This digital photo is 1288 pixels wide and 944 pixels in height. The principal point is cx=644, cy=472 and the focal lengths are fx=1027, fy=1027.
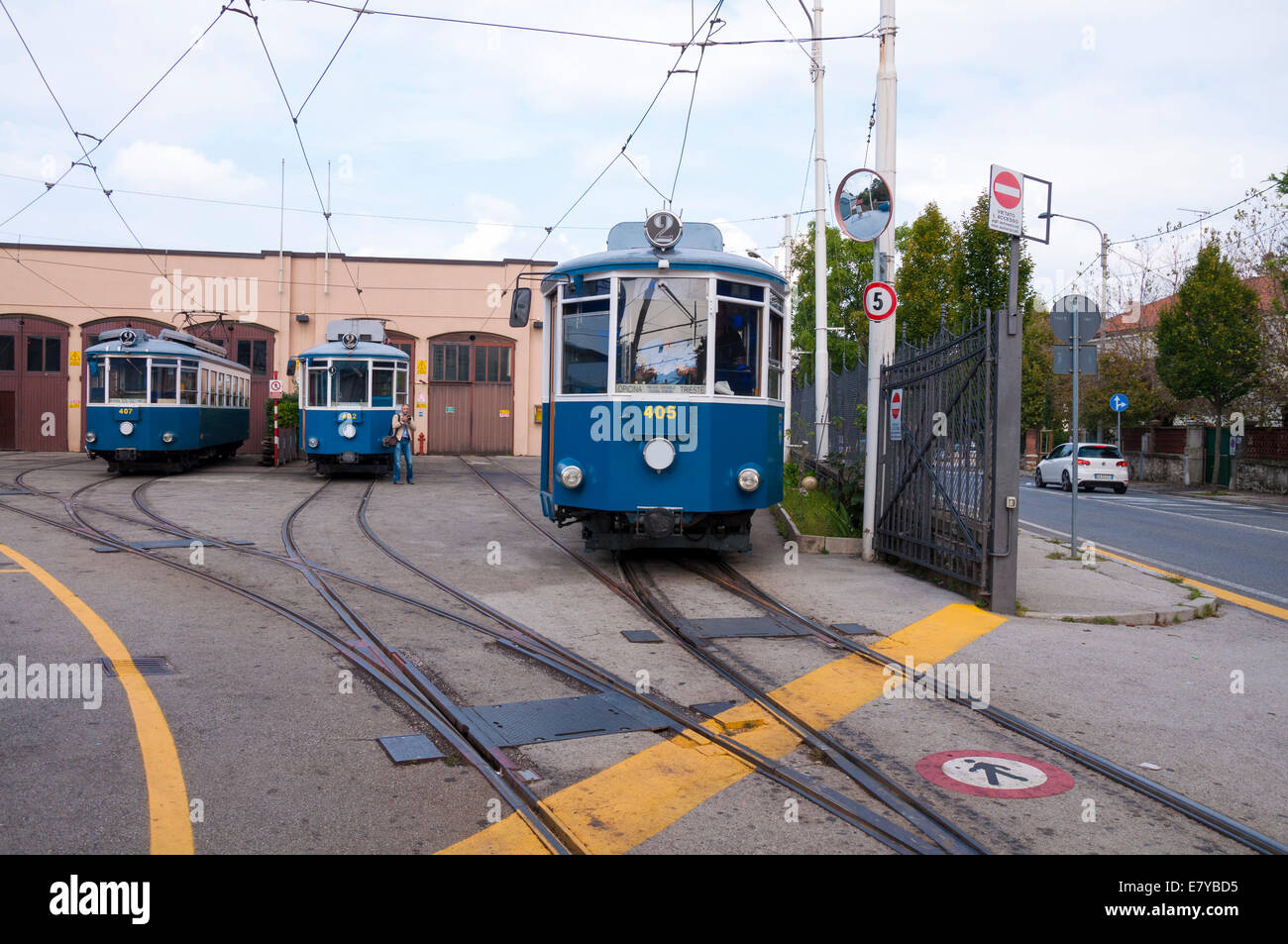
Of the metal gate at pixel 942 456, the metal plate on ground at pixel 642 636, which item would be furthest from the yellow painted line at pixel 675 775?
the metal gate at pixel 942 456

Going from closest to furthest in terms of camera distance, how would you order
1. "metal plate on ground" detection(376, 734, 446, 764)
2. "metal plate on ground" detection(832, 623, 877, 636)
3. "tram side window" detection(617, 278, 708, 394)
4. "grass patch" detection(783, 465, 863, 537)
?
"metal plate on ground" detection(376, 734, 446, 764) → "metal plate on ground" detection(832, 623, 877, 636) → "tram side window" detection(617, 278, 708, 394) → "grass patch" detection(783, 465, 863, 537)

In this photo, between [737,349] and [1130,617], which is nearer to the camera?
[1130,617]

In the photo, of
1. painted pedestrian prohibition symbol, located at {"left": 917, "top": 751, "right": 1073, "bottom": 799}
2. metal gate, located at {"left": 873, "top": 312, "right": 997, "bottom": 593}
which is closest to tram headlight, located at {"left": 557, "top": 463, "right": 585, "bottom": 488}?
metal gate, located at {"left": 873, "top": 312, "right": 997, "bottom": 593}

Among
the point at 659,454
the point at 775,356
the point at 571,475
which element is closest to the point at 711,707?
the point at 659,454

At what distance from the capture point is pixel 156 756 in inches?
191

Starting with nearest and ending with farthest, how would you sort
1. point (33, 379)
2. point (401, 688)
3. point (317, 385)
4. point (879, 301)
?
1. point (401, 688)
2. point (879, 301)
3. point (317, 385)
4. point (33, 379)

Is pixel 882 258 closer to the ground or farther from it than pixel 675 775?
farther from it

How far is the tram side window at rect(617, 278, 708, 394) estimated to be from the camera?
10.1 m

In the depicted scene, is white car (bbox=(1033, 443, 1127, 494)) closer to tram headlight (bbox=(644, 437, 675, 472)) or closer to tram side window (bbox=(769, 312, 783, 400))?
tram side window (bbox=(769, 312, 783, 400))

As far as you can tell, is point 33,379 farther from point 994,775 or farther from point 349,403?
point 994,775

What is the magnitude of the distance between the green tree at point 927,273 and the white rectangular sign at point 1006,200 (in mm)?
15885

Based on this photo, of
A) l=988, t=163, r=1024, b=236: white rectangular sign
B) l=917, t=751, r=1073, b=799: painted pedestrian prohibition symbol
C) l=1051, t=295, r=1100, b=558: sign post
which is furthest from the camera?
l=1051, t=295, r=1100, b=558: sign post

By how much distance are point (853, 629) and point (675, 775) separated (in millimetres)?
3701

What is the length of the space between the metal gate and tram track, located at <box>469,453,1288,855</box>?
6.11 feet
